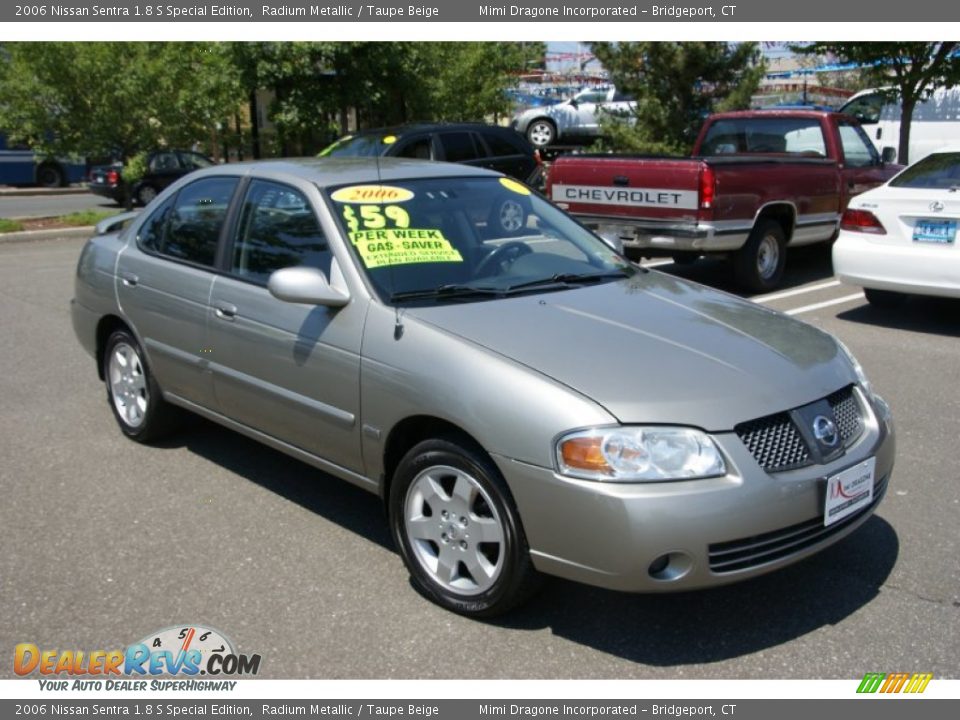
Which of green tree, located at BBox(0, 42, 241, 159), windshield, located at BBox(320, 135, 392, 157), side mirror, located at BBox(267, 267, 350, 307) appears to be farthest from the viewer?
green tree, located at BBox(0, 42, 241, 159)

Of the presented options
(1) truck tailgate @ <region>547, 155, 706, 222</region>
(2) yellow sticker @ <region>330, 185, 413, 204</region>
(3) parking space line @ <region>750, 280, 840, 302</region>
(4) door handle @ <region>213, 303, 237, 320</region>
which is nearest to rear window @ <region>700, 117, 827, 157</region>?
(3) parking space line @ <region>750, 280, 840, 302</region>

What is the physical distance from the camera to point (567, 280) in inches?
174

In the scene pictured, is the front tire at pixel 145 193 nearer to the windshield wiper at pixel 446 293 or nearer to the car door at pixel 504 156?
the car door at pixel 504 156

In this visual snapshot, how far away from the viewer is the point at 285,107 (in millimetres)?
18438

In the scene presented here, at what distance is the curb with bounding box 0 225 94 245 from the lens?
1517 cm

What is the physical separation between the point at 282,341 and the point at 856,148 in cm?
912

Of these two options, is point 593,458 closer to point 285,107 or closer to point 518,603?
point 518,603

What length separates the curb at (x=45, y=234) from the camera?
1517 centimetres

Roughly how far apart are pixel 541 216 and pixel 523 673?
2429 millimetres

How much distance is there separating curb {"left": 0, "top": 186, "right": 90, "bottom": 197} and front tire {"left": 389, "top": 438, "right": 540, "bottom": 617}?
2811cm

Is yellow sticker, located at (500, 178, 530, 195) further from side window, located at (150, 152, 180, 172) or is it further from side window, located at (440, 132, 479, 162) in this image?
side window, located at (150, 152, 180, 172)

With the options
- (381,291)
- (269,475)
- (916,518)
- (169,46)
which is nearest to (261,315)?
(381,291)

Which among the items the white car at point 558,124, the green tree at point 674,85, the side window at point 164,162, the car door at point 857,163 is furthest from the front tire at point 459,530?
the white car at point 558,124

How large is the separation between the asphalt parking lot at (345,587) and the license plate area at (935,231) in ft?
8.52
